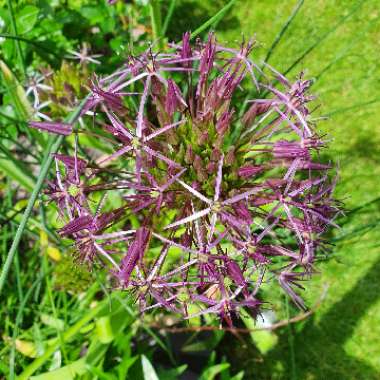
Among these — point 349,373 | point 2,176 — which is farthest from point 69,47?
point 349,373

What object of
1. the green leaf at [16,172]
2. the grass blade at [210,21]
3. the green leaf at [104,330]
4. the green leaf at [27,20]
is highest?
the grass blade at [210,21]

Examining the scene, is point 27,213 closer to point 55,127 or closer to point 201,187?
point 55,127

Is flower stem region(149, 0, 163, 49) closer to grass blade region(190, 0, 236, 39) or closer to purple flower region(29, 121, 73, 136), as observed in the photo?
grass blade region(190, 0, 236, 39)

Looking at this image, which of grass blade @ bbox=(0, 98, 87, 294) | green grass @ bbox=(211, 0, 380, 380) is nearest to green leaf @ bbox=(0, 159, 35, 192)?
grass blade @ bbox=(0, 98, 87, 294)

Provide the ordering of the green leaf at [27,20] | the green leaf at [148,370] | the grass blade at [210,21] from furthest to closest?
the green leaf at [27,20] < the green leaf at [148,370] < the grass blade at [210,21]

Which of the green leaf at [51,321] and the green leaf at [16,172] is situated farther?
the green leaf at [51,321]

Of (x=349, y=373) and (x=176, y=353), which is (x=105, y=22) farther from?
(x=349, y=373)

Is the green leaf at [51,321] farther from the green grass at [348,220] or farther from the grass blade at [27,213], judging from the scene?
the grass blade at [27,213]

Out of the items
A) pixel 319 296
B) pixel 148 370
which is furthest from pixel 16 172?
pixel 319 296

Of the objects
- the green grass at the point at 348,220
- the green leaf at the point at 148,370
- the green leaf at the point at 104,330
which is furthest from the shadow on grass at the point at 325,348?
the green leaf at the point at 104,330

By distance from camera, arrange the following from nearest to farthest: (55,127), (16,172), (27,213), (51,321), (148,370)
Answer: (27,213) < (55,127) < (148,370) < (16,172) < (51,321)
